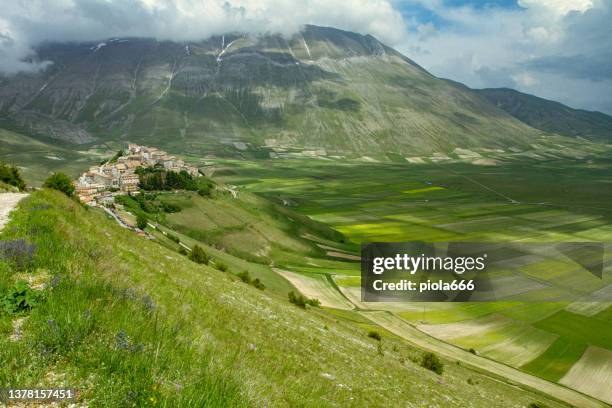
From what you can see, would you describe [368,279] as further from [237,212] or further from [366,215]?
[366,215]

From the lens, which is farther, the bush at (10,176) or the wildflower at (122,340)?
the bush at (10,176)

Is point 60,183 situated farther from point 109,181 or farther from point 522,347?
point 109,181

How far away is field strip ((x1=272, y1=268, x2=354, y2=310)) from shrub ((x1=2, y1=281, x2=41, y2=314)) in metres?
59.6

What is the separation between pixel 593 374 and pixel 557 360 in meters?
4.21

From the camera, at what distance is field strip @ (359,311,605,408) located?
42694mm

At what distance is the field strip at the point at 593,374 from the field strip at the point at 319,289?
31156 mm

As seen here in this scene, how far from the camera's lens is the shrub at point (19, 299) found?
7.52 meters

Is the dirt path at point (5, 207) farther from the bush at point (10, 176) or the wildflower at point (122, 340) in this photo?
the bush at point (10, 176)

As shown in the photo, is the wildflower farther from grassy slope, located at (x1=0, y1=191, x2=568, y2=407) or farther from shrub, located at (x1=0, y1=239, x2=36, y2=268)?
shrub, located at (x1=0, y1=239, x2=36, y2=268)

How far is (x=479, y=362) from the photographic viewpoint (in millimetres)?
47875

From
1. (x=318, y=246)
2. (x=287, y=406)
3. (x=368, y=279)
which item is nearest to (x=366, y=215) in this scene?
(x=318, y=246)

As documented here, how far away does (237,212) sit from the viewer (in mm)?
121875

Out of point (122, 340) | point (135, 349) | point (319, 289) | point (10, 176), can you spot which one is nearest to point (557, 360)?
point (319, 289)

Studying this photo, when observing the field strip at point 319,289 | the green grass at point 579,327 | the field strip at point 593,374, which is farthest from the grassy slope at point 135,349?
the green grass at point 579,327
